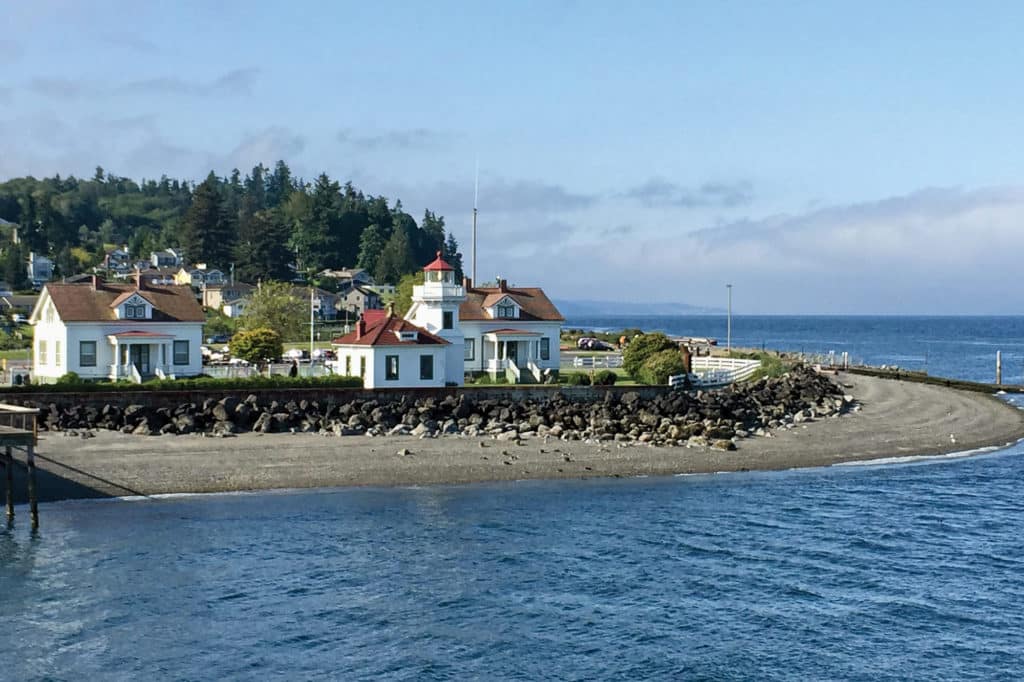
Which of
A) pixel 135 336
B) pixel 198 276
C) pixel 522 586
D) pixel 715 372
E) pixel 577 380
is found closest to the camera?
pixel 522 586

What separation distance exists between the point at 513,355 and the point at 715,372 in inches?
529

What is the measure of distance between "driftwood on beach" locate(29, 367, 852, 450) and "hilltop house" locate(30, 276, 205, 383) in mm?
9085

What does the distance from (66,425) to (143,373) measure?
11.3 meters

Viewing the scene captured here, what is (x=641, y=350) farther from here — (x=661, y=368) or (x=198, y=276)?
(x=198, y=276)

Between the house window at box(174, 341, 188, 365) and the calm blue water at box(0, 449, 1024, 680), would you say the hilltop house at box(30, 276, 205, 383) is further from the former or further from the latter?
the calm blue water at box(0, 449, 1024, 680)

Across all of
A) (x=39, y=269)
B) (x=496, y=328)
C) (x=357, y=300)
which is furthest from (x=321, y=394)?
(x=39, y=269)

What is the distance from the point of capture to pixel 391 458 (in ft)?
145

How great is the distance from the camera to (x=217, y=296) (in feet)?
419

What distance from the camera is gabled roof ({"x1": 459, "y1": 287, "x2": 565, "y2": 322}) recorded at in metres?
66.0

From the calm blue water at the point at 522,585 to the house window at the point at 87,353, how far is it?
21.7 meters

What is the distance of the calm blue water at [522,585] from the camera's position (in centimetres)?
2423

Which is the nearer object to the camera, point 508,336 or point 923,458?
point 923,458

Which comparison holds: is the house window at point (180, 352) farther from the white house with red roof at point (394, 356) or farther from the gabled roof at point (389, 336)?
the white house with red roof at point (394, 356)

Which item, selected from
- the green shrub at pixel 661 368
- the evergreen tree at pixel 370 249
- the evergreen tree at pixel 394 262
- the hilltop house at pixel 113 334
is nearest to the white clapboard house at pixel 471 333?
the green shrub at pixel 661 368
